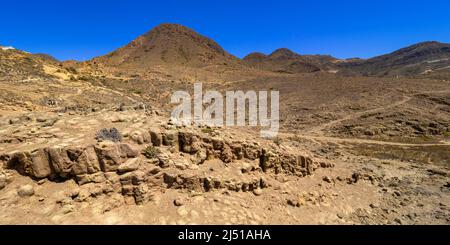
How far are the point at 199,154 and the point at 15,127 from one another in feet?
14.1

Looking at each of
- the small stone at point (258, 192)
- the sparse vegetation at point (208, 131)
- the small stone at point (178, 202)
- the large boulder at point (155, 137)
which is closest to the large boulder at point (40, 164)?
the large boulder at point (155, 137)

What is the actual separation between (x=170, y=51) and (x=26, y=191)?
219ft

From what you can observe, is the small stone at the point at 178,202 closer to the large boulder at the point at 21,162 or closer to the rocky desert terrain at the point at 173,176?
the rocky desert terrain at the point at 173,176

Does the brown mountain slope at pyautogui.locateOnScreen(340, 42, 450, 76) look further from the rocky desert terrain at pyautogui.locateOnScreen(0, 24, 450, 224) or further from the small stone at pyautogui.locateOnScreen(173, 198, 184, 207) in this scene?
the small stone at pyautogui.locateOnScreen(173, 198, 184, 207)

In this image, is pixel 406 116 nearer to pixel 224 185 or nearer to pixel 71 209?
pixel 224 185

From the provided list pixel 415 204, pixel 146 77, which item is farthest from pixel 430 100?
pixel 146 77

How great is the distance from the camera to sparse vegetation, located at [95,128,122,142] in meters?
5.81

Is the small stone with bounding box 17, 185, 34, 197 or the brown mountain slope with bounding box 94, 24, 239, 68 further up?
the brown mountain slope with bounding box 94, 24, 239, 68

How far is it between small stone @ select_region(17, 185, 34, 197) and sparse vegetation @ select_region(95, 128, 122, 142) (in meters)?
1.46

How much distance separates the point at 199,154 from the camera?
22.5ft

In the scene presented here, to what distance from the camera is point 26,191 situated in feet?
16.0

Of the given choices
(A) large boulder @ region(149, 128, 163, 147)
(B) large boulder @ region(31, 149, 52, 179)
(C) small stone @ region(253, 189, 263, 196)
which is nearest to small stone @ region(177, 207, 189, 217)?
(A) large boulder @ region(149, 128, 163, 147)
